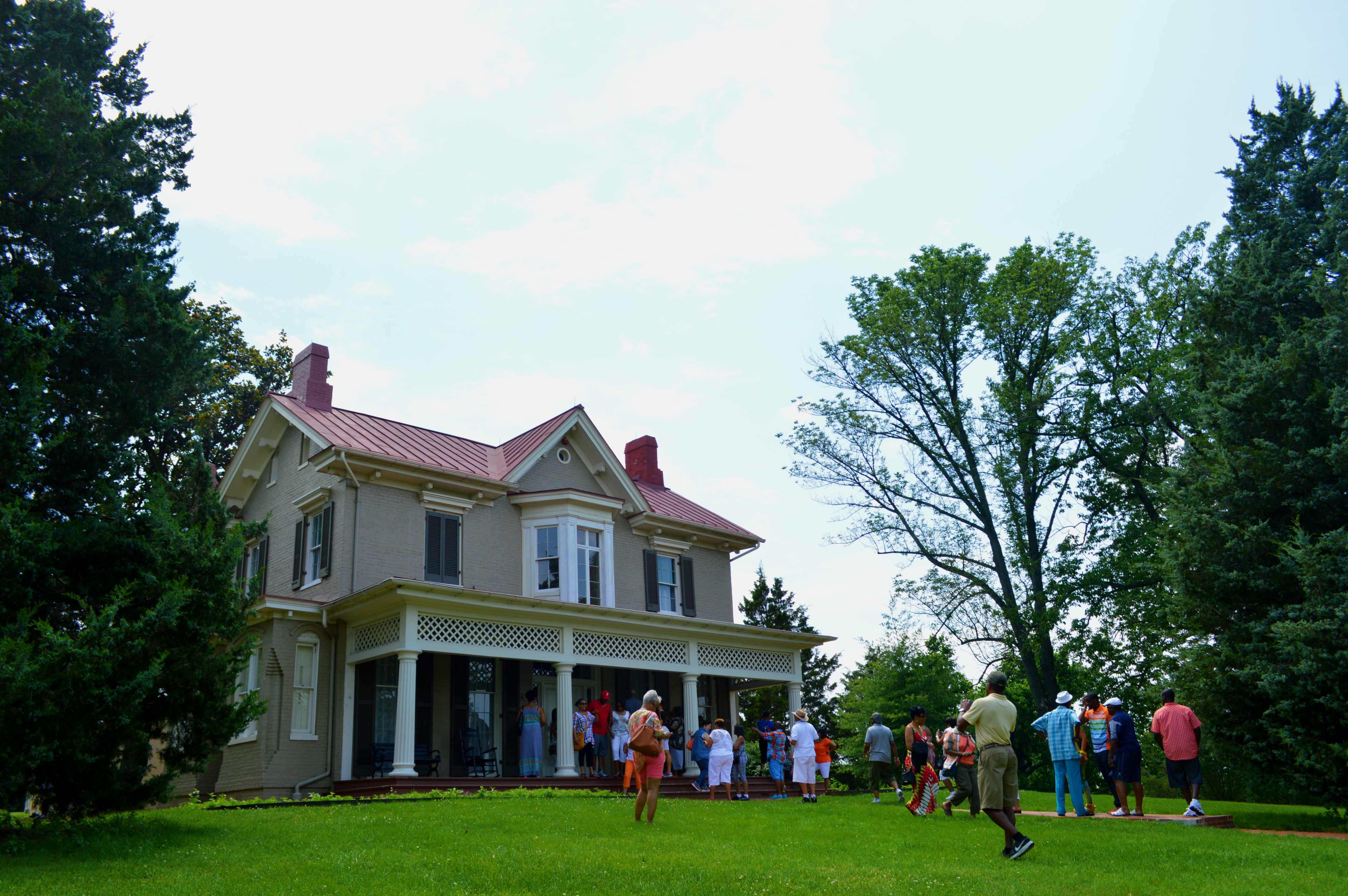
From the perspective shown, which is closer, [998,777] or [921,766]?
[998,777]

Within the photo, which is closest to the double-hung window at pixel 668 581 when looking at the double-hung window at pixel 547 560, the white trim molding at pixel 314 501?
the double-hung window at pixel 547 560

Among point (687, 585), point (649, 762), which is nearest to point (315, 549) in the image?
point (687, 585)

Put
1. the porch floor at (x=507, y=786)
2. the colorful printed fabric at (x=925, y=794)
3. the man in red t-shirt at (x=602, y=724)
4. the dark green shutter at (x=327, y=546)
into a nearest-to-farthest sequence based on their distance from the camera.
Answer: the colorful printed fabric at (x=925, y=794) < the porch floor at (x=507, y=786) < the man in red t-shirt at (x=602, y=724) < the dark green shutter at (x=327, y=546)

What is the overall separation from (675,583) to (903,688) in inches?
727

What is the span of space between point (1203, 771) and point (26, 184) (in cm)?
3005

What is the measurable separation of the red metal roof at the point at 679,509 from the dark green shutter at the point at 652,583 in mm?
1162

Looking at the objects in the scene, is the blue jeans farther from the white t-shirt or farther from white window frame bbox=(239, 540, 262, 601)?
white window frame bbox=(239, 540, 262, 601)

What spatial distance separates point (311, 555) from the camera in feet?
72.4

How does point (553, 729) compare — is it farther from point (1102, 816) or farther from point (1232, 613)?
point (1232, 613)

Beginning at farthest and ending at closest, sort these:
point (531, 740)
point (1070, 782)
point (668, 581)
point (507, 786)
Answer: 1. point (668, 581)
2. point (531, 740)
3. point (507, 786)
4. point (1070, 782)

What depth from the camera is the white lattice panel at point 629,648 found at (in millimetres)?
21250

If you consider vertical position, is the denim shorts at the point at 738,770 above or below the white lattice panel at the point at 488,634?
below

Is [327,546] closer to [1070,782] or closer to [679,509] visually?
[679,509]

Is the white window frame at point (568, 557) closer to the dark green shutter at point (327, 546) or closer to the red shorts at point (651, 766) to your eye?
the dark green shutter at point (327, 546)
